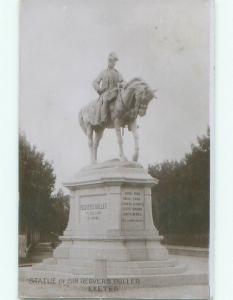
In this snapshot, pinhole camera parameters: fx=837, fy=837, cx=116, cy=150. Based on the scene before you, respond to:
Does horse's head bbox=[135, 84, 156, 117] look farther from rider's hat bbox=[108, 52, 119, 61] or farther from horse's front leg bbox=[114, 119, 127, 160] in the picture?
rider's hat bbox=[108, 52, 119, 61]

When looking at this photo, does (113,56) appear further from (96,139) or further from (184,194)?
(184,194)

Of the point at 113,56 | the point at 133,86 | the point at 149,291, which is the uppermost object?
the point at 113,56

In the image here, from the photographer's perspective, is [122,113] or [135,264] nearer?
[135,264]

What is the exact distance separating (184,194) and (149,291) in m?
1.01

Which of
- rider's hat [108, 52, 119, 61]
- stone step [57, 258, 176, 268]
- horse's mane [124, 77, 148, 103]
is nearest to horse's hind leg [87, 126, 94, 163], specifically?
horse's mane [124, 77, 148, 103]

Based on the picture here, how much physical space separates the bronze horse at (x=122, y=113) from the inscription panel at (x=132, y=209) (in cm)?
37

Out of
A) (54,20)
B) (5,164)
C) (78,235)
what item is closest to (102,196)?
(78,235)

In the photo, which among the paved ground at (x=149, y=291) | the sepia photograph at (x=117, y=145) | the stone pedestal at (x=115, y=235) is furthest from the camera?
the stone pedestal at (x=115, y=235)

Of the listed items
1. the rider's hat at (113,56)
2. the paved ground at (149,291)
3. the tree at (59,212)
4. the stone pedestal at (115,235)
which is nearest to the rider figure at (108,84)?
the rider's hat at (113,56)

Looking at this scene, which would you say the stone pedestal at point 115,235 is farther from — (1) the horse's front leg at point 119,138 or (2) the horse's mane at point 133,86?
(2) the horse's mane at point 133,86

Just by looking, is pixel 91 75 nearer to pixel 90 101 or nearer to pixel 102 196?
pixel 90 101

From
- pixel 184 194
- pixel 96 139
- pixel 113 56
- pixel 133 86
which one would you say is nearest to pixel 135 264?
pixel 184 194

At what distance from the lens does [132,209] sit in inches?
333

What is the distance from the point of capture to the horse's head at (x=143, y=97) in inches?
326
